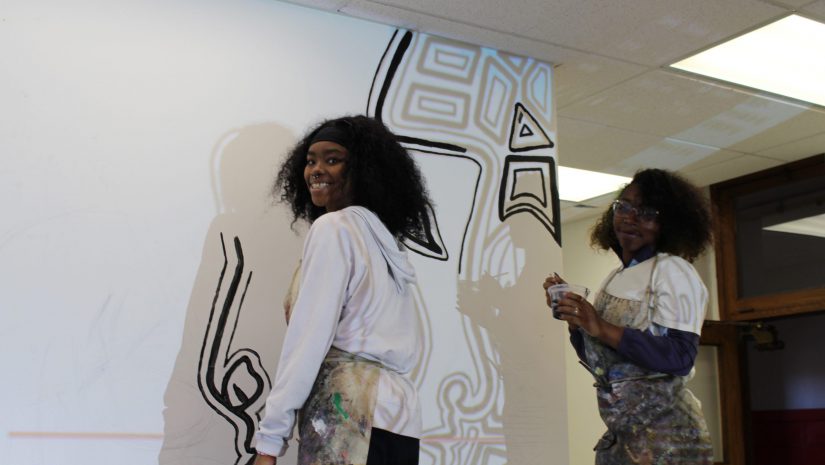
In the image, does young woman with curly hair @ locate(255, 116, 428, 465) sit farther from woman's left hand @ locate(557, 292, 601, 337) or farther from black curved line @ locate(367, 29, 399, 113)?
black curved line @ locate(367, 29, 399, 113)

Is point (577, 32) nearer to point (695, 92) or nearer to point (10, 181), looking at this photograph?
point (695, 92)

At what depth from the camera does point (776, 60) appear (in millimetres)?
3848

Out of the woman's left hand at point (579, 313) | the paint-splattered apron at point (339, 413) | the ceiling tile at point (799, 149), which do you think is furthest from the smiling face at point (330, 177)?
the ceiling tile at point (799, 149)

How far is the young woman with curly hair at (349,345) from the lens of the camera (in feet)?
6.02

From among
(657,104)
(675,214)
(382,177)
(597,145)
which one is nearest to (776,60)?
(657,104)

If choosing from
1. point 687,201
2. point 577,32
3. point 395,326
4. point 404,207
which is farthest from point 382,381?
point 577,32

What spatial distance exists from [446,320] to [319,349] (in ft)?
4.92

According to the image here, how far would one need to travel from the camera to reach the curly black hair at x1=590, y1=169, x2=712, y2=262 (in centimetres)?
280

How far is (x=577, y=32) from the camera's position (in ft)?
11.2

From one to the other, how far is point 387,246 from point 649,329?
0.97m

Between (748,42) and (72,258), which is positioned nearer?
(72,258)

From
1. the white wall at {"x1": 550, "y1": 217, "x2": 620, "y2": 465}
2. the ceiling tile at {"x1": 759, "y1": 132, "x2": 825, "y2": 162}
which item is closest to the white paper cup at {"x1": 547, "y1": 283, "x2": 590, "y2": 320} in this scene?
the ceiling tile at {"x1": 759, "y1": 132, "x2": 825, "y2": 162}

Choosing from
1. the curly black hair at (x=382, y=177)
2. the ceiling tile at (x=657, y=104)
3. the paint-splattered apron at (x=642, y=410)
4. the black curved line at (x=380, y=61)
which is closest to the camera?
the curly black hair at (x=382, y=177)

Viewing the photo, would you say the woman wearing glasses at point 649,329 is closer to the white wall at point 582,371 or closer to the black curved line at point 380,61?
the black curved line at point 380,61
